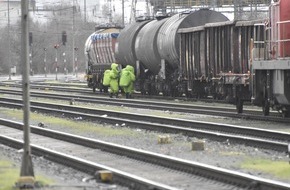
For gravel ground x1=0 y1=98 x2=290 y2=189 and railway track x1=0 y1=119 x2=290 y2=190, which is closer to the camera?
railway track x1=0 y1=119 x2=290 y2=190

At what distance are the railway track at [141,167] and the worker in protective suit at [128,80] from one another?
778 inches

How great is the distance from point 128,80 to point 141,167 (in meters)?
25.2

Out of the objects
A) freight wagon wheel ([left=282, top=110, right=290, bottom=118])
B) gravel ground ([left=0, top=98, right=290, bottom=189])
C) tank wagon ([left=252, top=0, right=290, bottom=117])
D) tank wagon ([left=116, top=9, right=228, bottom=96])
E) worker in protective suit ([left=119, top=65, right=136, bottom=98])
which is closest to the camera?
gravel ground ([left=0, top=98, right=290, bottom=189])

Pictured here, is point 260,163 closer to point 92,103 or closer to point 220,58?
point 220,58

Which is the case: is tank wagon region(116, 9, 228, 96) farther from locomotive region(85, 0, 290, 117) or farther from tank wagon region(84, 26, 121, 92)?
tank wagon region(84, 26, 121, 92)

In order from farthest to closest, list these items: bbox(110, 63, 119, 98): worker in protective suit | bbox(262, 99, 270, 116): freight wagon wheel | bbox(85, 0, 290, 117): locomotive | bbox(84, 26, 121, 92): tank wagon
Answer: bbox(84, 26, 121, 92): tank wagon < bbox(110, 63, 119, 98): worker in protective suit < bbox(262, 99, 270, 116): freight wagon wheel < bbox(85, 0, 290, 117): locomotive

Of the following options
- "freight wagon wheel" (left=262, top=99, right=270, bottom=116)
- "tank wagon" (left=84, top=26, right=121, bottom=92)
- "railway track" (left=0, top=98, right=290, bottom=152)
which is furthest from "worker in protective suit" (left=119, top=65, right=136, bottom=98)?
"freight wagon wheel" (left=262, top=99, right=270, bottom=116)

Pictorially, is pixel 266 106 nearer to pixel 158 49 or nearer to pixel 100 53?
pixel 158 49

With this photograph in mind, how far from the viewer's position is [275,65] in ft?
64.5

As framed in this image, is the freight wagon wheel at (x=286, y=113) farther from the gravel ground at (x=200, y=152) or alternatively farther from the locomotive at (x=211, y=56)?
the gravel ground at (x=200, y=152)

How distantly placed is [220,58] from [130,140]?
12.8 metres

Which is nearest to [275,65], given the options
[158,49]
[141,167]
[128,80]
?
[141,167]

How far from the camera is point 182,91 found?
35.1 meters

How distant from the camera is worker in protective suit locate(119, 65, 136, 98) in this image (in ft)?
124
